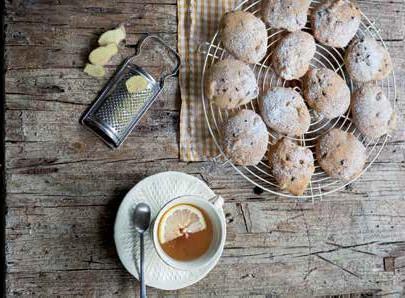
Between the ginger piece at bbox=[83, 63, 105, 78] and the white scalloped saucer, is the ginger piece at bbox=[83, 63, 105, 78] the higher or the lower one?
the higher one

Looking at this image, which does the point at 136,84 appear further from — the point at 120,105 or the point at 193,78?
the point at 193,78

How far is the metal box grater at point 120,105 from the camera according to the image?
145 cm

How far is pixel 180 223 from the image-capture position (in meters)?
1.36

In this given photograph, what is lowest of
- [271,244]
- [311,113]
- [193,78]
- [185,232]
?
[271,244]

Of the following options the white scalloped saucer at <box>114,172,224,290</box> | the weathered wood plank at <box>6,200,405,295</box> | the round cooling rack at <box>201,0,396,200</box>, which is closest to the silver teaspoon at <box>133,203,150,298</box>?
the white scalloped saucer at <box>114,172,224,290</box>

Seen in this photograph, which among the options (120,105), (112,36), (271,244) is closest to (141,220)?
(120,105)

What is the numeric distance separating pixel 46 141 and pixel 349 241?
953mm

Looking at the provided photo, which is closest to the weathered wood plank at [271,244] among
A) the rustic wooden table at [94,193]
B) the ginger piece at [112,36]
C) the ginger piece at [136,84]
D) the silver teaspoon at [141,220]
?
the rustic wooden table at [94,193]

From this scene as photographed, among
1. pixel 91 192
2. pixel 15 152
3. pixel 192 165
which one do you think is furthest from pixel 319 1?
pixel 15 152

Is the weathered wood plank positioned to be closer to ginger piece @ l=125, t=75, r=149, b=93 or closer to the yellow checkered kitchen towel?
the yellow checkered kitchen towel

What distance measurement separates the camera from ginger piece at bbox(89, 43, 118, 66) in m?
1.48

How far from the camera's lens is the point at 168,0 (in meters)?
1.54

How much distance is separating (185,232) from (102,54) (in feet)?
1.81

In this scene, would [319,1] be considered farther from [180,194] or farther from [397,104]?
[180,194]
